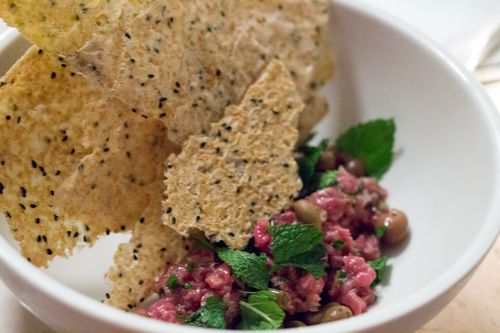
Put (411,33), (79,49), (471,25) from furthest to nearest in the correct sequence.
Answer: (471,25), (411,33), (79,49)

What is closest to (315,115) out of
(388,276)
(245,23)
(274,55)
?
(274,55)

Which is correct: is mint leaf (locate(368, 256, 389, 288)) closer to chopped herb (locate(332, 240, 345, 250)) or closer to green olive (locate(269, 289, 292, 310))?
chopped herb (locate(332, 240, 345, 250))

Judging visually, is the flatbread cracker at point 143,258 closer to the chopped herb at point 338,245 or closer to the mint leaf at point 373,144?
the chopped herb at point 338,245

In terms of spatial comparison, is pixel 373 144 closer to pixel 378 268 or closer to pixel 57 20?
pixel 378 268

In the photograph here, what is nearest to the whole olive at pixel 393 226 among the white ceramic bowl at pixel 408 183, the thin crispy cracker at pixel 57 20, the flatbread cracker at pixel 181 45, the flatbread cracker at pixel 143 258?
the white ceramic bowl at pixel 408 183

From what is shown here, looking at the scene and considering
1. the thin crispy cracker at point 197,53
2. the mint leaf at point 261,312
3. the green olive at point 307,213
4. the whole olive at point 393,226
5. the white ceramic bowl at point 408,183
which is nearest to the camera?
the white ceramic bowl at point 408,183

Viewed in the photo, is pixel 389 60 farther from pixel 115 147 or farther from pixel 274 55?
pixel 115 147
